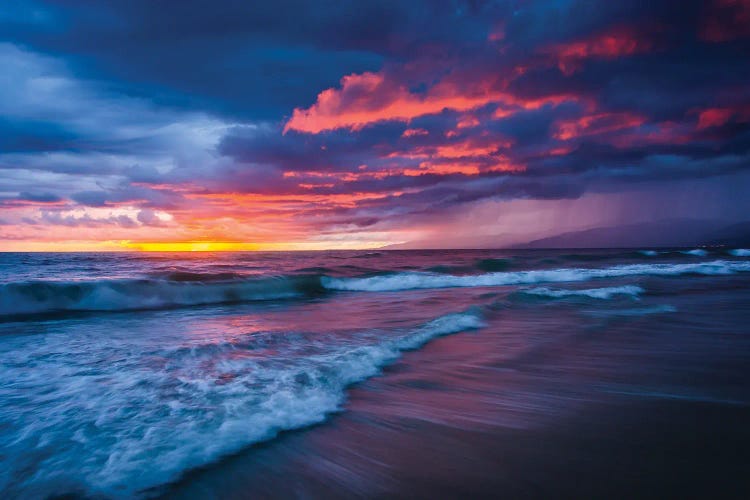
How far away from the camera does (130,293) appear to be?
41.4ft

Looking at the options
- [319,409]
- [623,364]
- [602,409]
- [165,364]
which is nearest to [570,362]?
[623,364]

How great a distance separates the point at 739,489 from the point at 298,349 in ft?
14.9

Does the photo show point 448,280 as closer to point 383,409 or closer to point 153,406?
point 383,409

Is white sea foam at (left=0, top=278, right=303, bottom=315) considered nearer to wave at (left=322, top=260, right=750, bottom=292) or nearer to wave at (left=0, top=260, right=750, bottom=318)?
wave at (left=0, top=260, right=750, bottom=318)

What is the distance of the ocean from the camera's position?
7.76 feet

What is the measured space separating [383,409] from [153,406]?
1.96 metres

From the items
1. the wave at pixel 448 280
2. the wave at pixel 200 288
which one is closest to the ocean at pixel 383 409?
the wave at pixel 200 288

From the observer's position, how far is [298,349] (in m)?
5.57

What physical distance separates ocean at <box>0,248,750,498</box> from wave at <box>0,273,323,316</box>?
12.8ft

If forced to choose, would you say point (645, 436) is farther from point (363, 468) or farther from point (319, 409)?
point (319, 409)

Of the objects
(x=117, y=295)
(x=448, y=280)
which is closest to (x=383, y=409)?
(x=117, y=295)

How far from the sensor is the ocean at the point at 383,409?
2.37 meters

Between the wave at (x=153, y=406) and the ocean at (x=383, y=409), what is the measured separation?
2 cm

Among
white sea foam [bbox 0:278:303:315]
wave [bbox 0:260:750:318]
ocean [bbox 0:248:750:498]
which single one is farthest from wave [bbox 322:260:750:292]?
ocean [bbox 0:248:750:498]
